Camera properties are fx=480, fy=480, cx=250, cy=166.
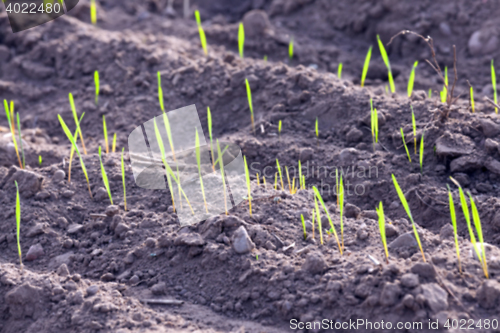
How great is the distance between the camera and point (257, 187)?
2.00 meters

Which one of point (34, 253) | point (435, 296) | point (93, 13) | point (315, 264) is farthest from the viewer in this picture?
point (93, 13)

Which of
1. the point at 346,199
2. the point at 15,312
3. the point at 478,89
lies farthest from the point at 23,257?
the point at 478,89

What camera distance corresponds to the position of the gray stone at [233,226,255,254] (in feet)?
5.33

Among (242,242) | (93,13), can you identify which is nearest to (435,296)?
(242,242)

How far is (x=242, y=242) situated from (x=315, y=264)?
0.86 feet

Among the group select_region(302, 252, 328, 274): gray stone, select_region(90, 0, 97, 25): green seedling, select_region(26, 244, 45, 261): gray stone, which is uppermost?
select_region(90, 0, 97, 25): green seedling

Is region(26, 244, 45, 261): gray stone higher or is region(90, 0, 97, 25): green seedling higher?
region(90, 0, 97, 25): green seedling

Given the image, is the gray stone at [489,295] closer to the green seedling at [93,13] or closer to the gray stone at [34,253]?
the gray stone at [34,253]

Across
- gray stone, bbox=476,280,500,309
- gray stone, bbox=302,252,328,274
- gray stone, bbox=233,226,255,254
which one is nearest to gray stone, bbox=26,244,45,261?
gray stone, bbox=233,226,255,254

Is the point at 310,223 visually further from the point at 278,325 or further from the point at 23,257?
the point at 23,257

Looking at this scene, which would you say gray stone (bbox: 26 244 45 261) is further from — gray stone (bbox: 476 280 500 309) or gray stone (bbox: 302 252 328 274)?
gray stone (bbox: 476 280 500 309)

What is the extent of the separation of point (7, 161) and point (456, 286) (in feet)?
6.56

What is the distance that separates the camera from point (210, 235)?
5.58 feet

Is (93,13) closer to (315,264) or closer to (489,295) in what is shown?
(315,264)
